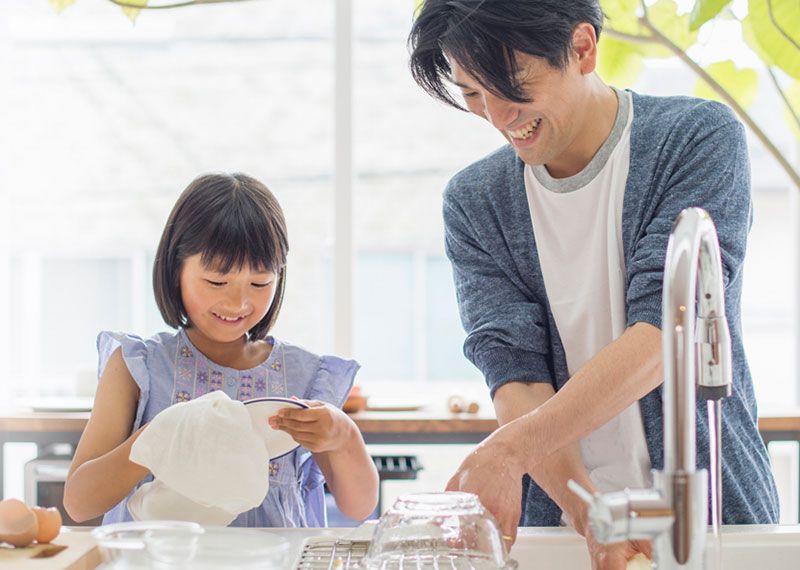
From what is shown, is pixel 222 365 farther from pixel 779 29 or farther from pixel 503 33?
pixel 779 29

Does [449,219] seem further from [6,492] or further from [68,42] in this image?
[68,42]

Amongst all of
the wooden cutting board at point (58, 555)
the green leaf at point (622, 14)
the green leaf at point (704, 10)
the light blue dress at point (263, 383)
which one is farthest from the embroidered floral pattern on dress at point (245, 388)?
the green leaf at point (622, 14)

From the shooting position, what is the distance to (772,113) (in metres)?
3.83

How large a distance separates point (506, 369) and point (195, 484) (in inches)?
19.4

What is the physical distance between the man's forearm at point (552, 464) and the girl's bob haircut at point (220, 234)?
0.39 m

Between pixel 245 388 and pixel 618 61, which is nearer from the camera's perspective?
pixel 245 388

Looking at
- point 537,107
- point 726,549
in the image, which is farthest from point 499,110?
point 726,549

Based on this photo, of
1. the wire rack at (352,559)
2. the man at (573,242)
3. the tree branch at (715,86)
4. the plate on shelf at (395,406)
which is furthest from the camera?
the plate on shelf at (395,406)

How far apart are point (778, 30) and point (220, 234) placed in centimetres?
104

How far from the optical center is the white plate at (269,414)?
122 cm

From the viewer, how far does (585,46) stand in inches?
55.1

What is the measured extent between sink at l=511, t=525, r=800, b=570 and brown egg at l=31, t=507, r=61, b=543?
0.52 metres

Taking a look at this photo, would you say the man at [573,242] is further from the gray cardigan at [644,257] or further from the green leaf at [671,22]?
the green leaf at [671,22]

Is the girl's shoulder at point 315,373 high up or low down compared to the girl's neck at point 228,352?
down
